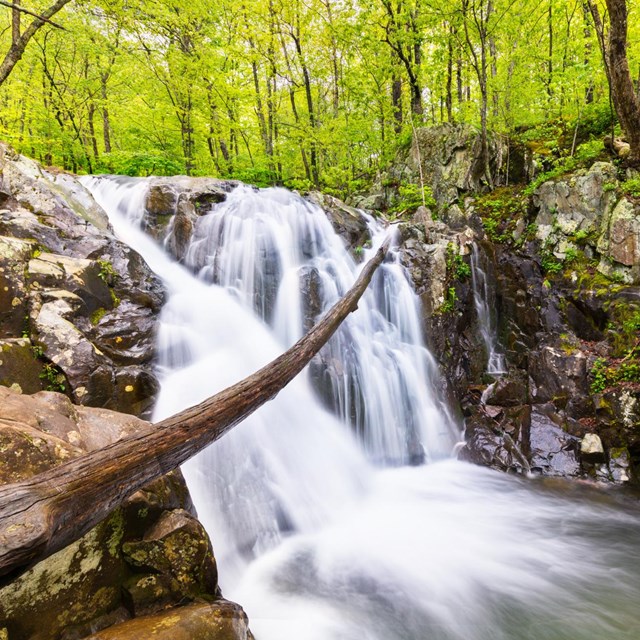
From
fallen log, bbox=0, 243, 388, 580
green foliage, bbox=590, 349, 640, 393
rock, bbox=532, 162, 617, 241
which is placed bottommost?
green foliage, bbox=590, 349, 640, 393

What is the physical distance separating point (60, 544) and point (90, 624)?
66 cm

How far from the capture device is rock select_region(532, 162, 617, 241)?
7.28m

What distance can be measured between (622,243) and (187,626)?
843cm

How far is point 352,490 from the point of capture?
5.21 meters

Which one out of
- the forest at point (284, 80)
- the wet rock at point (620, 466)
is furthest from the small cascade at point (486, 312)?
the forest at point (284, 80)

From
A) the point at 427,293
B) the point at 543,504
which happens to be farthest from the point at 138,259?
the point at 543,504

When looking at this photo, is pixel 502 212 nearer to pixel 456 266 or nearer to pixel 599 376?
pixel 456 266

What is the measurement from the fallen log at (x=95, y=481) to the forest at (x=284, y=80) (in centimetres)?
1025

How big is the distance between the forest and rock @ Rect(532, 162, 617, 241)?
1796mm

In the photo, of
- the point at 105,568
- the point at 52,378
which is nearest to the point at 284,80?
the point at 52,378

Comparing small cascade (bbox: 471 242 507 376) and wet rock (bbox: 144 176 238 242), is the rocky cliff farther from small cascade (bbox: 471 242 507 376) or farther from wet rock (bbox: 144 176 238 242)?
small cascade (bbox: 471 242 507 376)

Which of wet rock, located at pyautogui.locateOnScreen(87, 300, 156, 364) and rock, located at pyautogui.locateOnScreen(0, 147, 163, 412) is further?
wet rock, located at pyautogui.locateOnScreen(87, 300, 156, 364)

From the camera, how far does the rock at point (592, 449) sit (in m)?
5.55

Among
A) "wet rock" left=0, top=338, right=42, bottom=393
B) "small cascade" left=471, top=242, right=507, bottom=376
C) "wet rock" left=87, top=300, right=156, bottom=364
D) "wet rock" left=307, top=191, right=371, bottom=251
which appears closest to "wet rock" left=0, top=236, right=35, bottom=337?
"wet rock" left=0, top=338, right=42, bottom=393
